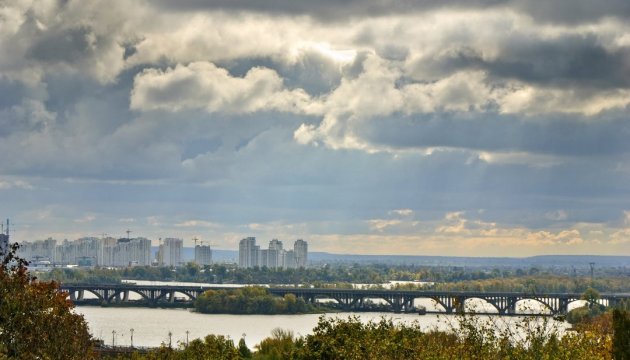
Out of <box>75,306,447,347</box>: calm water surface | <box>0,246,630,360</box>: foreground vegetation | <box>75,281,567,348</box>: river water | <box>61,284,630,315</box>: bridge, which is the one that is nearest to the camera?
<box>0,246,630,360</box>: foreground vegetation

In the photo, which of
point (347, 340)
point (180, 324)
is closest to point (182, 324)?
point (180, 324)

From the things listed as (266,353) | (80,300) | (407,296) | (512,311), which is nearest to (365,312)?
(407,296)

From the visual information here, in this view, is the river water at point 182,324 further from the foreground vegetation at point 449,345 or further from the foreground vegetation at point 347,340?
the foreground vegetation at point 347,340

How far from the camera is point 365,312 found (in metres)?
160

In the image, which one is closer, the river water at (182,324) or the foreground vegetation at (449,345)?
the foreground vegetation at (449,345)

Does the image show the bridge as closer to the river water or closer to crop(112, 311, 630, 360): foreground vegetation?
the river water

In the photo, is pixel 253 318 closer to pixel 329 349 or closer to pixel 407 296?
pixel 407 296

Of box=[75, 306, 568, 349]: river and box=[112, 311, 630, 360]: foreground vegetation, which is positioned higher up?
box=[112, 311, 630, 360]: foreground vegetation

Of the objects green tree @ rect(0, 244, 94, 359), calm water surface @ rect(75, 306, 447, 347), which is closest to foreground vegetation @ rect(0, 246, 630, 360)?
green tree @ rect(0, 244, 94, 359)

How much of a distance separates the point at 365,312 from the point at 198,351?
416ft

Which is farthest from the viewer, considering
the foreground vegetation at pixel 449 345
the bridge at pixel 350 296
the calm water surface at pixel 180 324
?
the bridge at pixel 350 296

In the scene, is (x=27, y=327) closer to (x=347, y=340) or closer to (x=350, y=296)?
(x=347, y=340)

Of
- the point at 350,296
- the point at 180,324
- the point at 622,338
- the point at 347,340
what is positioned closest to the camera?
the point at 622,338

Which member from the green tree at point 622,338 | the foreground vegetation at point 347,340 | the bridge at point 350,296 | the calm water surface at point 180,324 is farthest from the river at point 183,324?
the green tree at point 622,338
